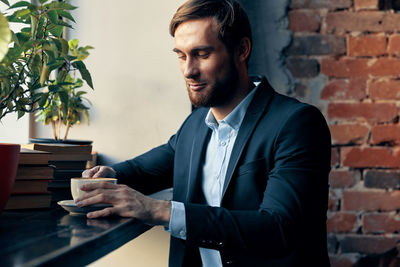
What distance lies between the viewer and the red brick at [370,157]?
183cm

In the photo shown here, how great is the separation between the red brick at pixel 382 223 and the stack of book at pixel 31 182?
1294mm

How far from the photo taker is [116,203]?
3.11ft

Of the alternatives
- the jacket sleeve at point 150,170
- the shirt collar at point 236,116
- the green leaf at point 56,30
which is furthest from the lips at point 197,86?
the green leaf at point 56,30

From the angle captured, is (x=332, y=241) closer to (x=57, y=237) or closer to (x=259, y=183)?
(x=259, y=183)

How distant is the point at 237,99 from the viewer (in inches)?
59.4

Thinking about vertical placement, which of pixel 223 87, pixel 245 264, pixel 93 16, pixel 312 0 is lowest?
pixel 245 264

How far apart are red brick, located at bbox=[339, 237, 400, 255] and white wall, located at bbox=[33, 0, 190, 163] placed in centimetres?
85

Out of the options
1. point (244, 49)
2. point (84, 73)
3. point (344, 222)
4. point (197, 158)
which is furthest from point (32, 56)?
point (344, 222)

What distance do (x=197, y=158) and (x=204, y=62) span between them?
0.31 m

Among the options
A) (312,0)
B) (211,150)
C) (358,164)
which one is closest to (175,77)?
(211,150)

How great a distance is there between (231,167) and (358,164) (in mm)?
791

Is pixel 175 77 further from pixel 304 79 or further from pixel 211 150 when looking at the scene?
pixel 304 79

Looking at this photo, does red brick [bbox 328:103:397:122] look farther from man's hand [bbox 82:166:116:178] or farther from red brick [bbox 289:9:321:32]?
man's hand [bbox 82:166:116:178]

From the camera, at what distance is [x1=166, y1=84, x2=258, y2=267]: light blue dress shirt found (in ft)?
4.55
